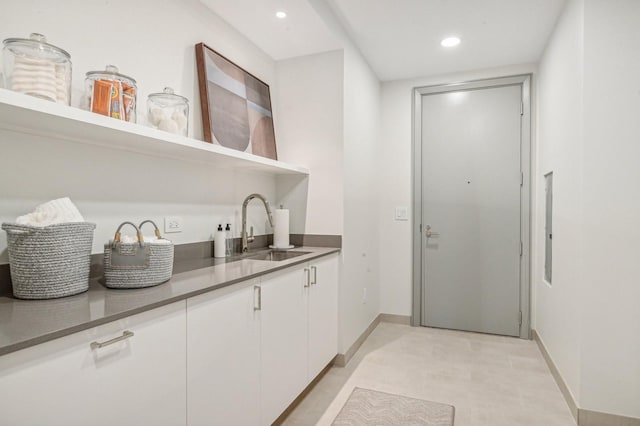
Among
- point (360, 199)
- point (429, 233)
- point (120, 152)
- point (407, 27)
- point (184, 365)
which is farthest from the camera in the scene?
point (429, 233)

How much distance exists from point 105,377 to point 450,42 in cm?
315

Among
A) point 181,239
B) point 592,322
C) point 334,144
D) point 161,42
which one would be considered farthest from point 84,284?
point 592,322

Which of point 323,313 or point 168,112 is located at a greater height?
point 168,112

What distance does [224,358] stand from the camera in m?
1.45

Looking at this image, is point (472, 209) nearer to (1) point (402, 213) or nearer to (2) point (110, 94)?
(1) point (402, 213)

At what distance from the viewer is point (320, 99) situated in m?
2.79

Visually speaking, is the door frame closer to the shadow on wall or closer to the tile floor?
the tile floor

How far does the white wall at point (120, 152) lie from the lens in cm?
128

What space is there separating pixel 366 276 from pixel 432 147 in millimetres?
1485

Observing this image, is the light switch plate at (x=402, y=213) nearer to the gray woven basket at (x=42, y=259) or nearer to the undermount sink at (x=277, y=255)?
the undermount sink at (x=277, y=255)

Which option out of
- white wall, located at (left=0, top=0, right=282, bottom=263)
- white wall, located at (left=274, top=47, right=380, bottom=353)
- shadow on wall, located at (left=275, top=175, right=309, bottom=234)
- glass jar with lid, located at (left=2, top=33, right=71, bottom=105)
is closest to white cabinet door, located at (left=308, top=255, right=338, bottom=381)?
white wall, located at (left=274, top=47, right=380, bottom=353)

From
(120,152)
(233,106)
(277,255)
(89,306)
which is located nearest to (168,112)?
(120,152)

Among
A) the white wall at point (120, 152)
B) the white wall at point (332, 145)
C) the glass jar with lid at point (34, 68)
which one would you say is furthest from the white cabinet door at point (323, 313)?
the glass jar with lid at point (34, 68)

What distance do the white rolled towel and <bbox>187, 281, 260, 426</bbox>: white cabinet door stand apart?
19.2 inches
